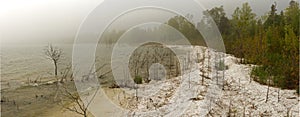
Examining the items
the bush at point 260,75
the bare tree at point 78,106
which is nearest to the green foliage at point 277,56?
the bush at point 260,75

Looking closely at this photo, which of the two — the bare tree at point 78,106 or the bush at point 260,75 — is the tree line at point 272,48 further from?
the bare tree at point 78,106

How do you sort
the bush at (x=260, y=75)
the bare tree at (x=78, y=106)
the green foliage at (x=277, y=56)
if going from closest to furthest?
the bare tree at (x=78, y=106) < the green foliage at (x=277, y=56) < the bush at (x=260, y=75)

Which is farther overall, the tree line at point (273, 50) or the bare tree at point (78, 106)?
the tree line at point (273, 50)

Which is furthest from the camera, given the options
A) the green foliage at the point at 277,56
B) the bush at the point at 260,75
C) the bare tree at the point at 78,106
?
the bush at the point at 260,75

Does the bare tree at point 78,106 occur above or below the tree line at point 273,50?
below

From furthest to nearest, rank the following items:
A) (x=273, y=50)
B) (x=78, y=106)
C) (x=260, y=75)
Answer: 1. (x=273, y=50)
2. (x=260, y=75)
3. (x=78, y=106)

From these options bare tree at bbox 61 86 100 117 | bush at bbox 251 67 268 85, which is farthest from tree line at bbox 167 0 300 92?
bare tree at bbox 61 86 100 117

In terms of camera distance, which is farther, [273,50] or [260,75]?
[273,50]

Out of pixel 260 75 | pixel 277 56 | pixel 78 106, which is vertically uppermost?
pixel 277 56

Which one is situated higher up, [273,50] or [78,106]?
[273,50]

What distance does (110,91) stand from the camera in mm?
16438

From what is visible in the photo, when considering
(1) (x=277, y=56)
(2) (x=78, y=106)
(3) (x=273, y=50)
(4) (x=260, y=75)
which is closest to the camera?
(2) (x=78, y=106)

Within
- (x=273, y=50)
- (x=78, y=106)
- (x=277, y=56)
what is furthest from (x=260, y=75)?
(x=78, y=106)

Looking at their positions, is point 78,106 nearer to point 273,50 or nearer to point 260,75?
point 260,75
